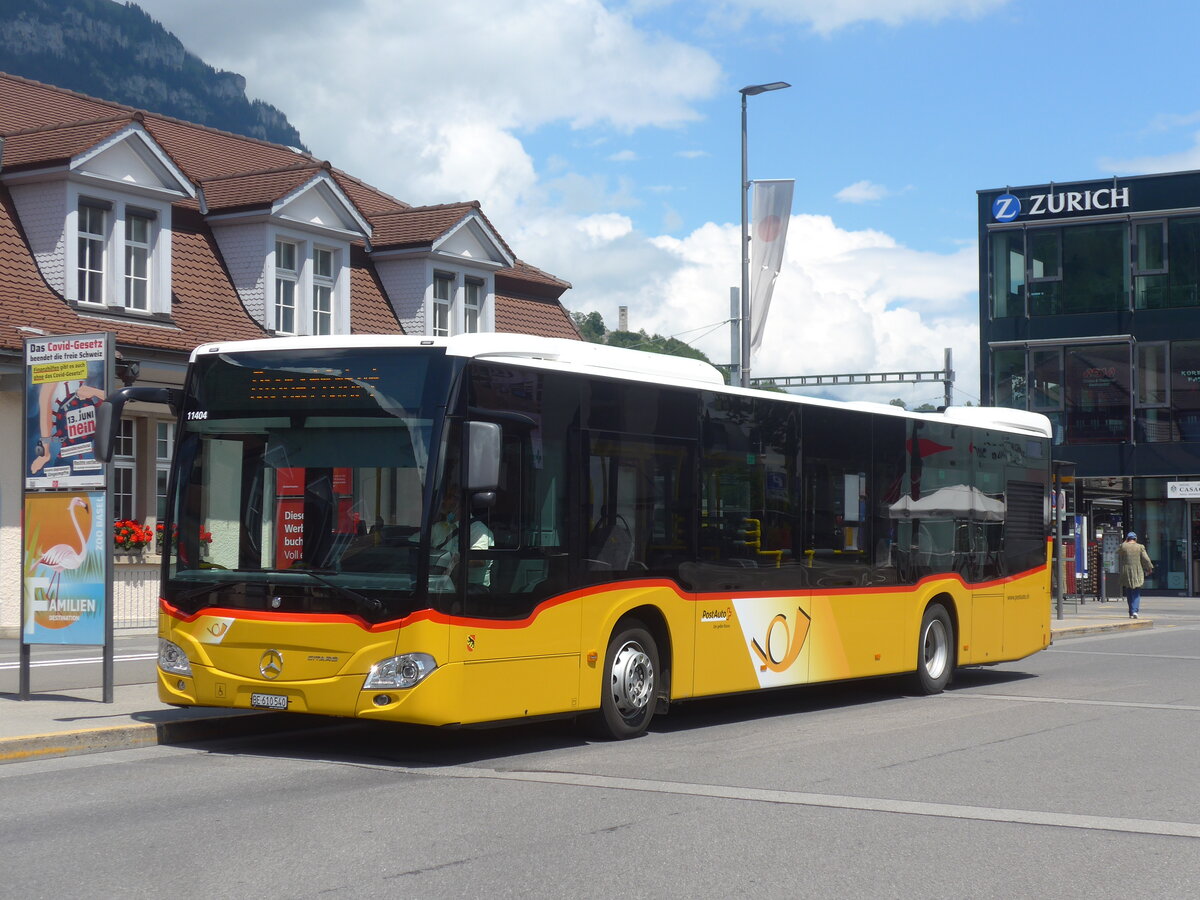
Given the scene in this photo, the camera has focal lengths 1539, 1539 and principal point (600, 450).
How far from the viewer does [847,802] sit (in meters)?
8.84

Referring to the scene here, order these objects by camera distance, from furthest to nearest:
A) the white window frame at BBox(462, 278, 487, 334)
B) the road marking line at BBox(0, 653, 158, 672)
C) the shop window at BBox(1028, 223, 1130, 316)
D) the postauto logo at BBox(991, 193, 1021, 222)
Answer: the postauto logo at BBox(991, 193, 1021, 222)
the shop window at BBox(1028, 223, 1130, 316)
the white window frame at BBox(462, 278, 487, 334)
the road marking line at BBox(0, 653, 158, 672)

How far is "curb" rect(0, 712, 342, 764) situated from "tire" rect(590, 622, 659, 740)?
254 cm

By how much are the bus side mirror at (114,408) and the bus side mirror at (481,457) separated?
8.17 ft

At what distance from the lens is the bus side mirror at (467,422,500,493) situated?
32.8 ft

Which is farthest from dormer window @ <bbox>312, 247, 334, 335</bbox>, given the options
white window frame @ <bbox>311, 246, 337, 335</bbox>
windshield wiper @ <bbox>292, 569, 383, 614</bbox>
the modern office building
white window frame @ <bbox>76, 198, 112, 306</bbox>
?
the modern office building

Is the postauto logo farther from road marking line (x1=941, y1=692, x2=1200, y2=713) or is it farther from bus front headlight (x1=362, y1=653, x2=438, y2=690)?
bus front headlight (x1=362, y1=653, x2=438, y2=690)

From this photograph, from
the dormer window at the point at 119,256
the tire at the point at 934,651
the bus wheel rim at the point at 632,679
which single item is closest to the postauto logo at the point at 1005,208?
the dormer window at the point at 119,256

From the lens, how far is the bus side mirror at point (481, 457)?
10000mm

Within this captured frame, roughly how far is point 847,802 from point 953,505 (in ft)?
26.1

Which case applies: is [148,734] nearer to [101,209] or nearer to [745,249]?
[101,209]

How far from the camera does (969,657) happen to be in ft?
54.7

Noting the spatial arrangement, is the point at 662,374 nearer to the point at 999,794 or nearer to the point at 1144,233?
the point at 999,794

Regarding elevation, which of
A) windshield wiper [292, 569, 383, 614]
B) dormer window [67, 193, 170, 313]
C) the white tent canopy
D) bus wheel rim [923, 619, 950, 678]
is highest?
dormer window [67, 193, 170, 313]

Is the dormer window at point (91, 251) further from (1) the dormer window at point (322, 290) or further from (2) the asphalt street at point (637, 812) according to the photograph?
(2) the asphalt street at point (637, 812)
